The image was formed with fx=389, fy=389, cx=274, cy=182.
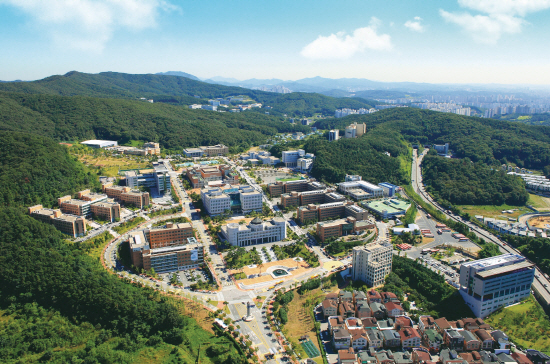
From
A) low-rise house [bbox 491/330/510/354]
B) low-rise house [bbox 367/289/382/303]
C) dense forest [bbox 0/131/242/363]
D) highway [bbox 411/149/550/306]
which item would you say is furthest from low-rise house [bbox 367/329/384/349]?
highway [bbox 411/149/550/306]

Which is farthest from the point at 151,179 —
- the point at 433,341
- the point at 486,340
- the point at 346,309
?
the point at 486,340

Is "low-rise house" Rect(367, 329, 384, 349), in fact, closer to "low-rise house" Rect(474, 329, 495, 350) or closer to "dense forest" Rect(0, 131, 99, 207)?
"low-rise house" Rect(474, 329, 495, 350)

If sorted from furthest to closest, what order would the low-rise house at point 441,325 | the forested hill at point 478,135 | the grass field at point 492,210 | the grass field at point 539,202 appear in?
the forested hill at point 478,135, the grass field at point 539,202, the grass field at point 492,210, the low-rise house at point 441,325

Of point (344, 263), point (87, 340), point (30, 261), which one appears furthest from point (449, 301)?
point (30, 261)

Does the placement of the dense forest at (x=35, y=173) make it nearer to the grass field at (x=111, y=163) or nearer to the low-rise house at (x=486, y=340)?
the grass field at (x=111, y=163)

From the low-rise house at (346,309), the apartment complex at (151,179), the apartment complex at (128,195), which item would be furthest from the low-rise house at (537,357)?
the apartment complex at (151,179)

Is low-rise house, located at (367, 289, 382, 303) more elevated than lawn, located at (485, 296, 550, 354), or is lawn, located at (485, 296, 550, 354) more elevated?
low-rise house, located at (367, 289, 382, 303)
